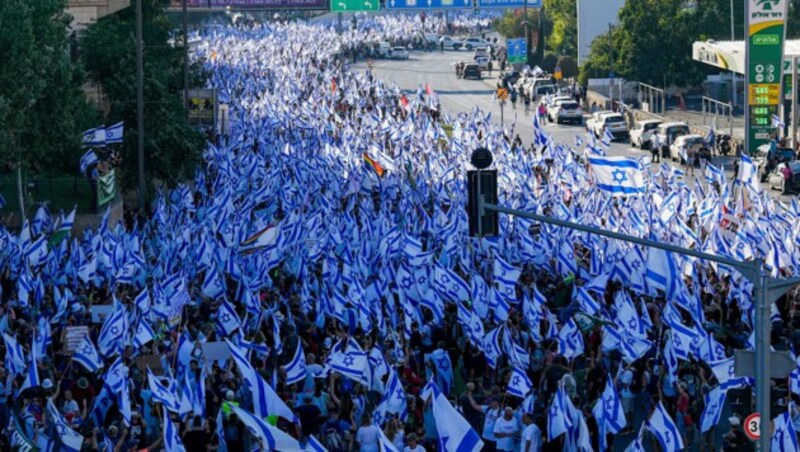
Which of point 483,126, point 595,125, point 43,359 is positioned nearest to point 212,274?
point 43,359

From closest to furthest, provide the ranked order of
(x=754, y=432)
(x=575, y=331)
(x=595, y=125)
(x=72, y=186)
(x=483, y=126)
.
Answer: (x=754, y=432), (x=575, y=331), (x=72, y=186), (x=483, y=126), (x=595, y=125)

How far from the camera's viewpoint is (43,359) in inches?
896

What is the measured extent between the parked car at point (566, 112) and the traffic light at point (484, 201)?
174 ft

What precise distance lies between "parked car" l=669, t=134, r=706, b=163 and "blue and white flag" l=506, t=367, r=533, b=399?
35.1 m

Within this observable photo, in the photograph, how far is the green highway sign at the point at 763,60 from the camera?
5291 cm

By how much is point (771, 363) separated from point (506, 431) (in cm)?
Result: 336

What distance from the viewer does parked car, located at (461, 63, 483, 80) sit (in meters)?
97.8

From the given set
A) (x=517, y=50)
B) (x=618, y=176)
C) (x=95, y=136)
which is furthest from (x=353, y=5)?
(x=618, y=176)

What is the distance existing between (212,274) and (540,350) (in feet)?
21.3

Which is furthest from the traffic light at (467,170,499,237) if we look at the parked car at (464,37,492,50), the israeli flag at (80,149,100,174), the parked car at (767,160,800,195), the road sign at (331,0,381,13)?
the parked car at (464,37,492,50)

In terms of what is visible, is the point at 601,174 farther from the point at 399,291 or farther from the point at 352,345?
the point at 352,345

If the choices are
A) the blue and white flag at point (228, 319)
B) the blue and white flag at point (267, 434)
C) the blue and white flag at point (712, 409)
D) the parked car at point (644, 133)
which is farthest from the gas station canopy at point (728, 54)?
the blue and white flag at point (267, 434)

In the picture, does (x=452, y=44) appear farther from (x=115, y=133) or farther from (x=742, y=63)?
(x=115, y=133)

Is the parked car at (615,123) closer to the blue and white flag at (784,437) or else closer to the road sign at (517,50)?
the road sign at (517,50)
